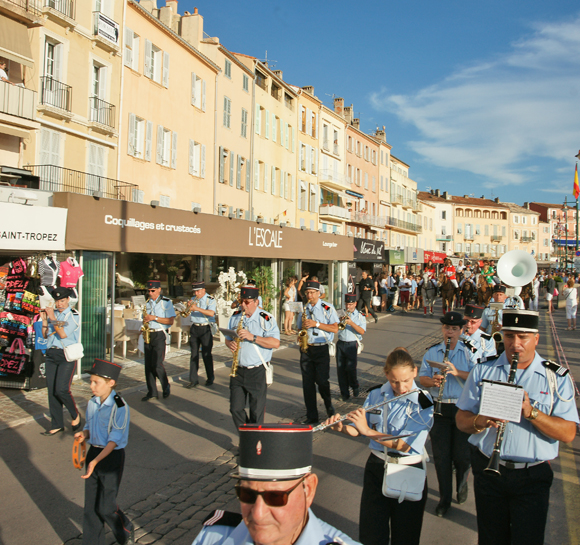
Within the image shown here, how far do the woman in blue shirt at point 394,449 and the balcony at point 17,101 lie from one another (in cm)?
1610

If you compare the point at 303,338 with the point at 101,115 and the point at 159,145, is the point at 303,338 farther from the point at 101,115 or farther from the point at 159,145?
the point at 159,145

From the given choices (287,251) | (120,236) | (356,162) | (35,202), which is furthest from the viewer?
(356,162)

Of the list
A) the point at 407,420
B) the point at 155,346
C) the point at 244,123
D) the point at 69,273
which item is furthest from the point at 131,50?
the point at 407,420

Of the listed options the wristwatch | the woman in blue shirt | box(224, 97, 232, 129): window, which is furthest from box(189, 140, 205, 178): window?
the wristwatch

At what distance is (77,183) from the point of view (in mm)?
19141

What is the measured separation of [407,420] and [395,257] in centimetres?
4542

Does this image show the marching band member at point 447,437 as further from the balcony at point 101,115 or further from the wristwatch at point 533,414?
the balcony at point 101,115

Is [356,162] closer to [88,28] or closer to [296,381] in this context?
[88,28]

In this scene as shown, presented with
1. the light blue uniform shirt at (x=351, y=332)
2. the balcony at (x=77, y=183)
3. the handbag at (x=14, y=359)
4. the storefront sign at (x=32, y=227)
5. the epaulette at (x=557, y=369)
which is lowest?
the handbag at (x=14, y=359)

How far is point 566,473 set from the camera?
6320mm

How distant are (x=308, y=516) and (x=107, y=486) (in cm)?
282

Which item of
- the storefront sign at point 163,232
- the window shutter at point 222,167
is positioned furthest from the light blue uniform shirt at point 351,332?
the window shutter at point 222,167

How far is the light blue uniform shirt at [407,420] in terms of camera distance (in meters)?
3.74

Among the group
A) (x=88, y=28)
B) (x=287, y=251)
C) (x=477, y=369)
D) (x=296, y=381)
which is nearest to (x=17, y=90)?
(x=88, y=28)
